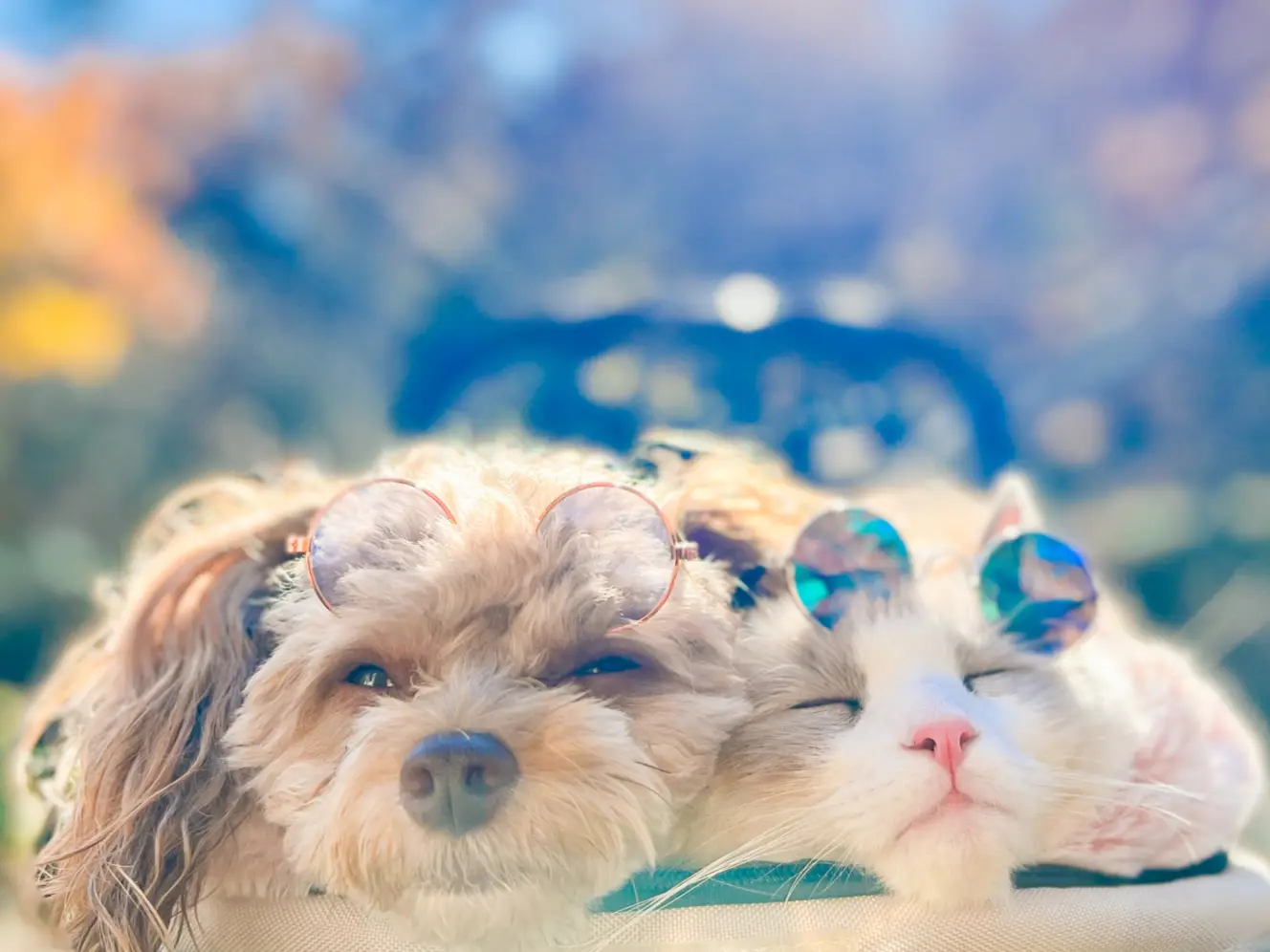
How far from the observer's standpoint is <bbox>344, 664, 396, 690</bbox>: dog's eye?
48 centimetres

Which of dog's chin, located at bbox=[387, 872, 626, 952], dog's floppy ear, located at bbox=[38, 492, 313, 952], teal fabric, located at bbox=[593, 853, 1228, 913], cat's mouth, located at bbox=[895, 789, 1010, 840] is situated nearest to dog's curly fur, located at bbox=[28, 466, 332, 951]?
dog's floppy ear, located at bbox=[38, 492, 313, 952]

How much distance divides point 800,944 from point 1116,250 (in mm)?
630

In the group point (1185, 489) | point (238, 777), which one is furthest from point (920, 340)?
point (238, 777)

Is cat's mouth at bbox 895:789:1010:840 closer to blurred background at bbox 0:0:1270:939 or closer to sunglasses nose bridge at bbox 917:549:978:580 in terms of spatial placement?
sunglasses nose bridge at bbox 917:549:978:580

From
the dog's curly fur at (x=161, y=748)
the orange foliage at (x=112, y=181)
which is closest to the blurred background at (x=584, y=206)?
the orange foliage at (x=112, y=181)

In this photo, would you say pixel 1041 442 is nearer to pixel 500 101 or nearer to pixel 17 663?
pixel 500 101

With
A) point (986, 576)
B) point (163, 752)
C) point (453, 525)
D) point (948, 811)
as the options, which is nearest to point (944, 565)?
point (986, 576)

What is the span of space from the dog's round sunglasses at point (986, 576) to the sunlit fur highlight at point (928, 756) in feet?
0.04

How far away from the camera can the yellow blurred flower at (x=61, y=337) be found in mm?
818

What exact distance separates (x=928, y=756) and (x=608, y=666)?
0.16 metres

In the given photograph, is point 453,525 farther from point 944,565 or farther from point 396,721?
point 944,565

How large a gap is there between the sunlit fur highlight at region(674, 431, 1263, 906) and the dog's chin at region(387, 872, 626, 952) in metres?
0.06

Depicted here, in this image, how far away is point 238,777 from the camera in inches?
19.7

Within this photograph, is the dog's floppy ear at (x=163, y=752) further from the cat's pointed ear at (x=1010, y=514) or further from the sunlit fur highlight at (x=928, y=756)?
the cat's pointed ear at (x=1010, y=514)
